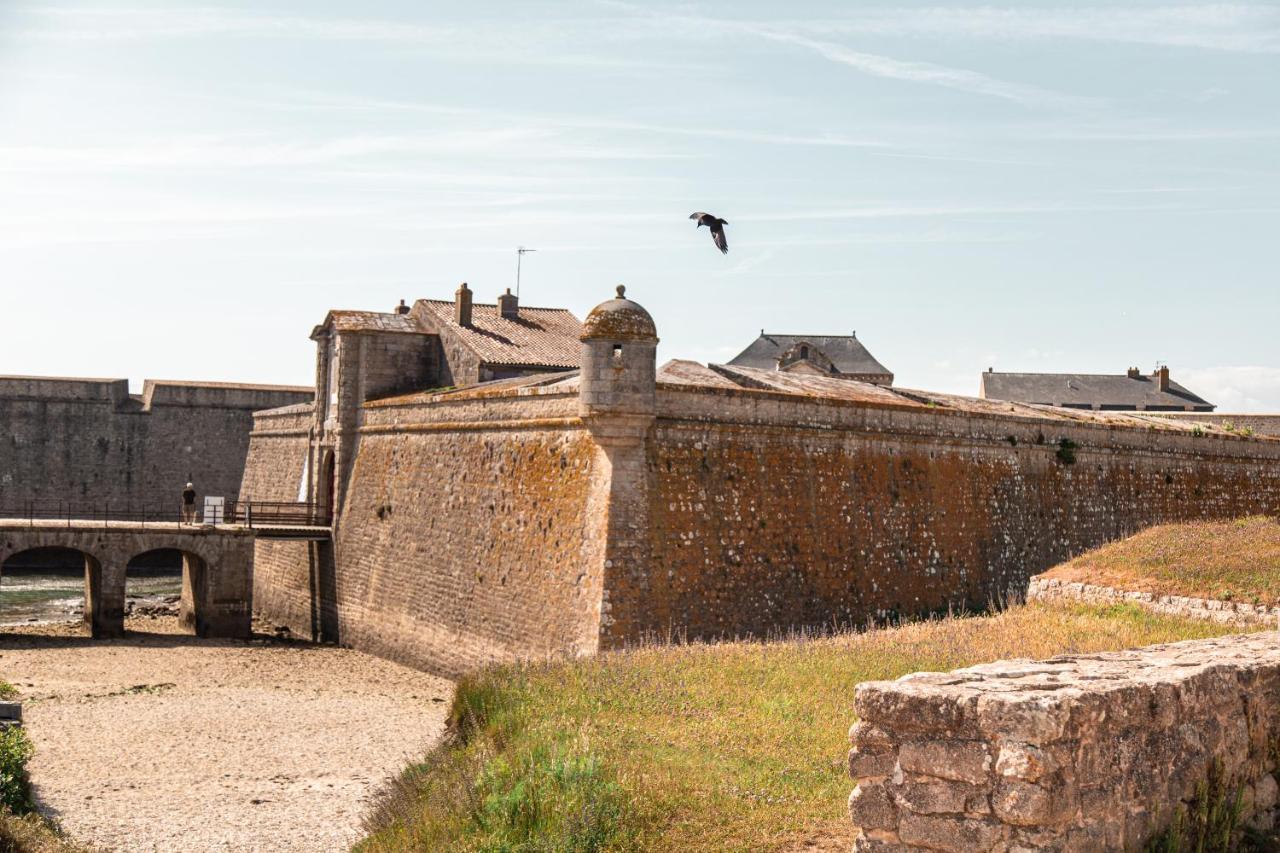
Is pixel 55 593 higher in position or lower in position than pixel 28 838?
higher

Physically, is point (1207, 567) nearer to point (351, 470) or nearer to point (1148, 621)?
point (1148, 621)

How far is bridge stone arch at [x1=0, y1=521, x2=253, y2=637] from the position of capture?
28.1 meters

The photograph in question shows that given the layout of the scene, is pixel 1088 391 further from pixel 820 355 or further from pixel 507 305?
pixel 507 305

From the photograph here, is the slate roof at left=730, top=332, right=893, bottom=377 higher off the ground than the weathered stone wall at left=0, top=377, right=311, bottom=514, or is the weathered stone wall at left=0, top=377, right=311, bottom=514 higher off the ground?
the slate roof at left=730, top=332, right=893, bottom=377

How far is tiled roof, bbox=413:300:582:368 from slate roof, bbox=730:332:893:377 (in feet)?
86.4

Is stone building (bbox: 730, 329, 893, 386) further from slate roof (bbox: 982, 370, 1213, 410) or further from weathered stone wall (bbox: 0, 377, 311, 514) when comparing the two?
weathered stone wall (bbox: 0, 377, 311, 514)

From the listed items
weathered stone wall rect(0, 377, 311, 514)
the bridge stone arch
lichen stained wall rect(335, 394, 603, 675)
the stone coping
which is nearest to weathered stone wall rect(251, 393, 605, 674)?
lichen stained wall rect(335, 394, 603, 675)

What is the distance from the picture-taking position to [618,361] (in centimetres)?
1919

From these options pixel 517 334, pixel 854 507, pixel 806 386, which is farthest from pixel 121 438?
pixel 854 507

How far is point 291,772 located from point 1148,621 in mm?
12594

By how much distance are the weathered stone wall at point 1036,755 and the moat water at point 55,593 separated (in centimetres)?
2999

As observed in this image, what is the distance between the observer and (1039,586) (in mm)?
21891

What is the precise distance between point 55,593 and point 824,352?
38711 mm

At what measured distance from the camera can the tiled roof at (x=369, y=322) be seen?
30.7m
